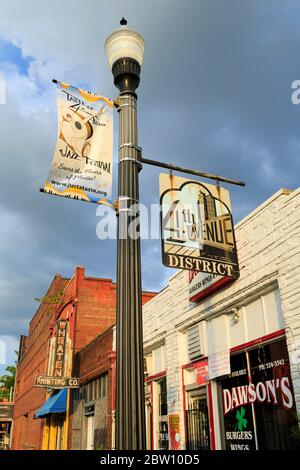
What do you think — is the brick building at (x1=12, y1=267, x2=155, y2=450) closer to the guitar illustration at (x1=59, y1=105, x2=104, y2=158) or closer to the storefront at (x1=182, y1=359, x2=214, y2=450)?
the storefront at (x1=182, y1=359, x2=214, y2=450)

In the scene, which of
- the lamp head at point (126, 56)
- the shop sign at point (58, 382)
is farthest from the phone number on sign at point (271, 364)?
the shop sign at point (58, 382)

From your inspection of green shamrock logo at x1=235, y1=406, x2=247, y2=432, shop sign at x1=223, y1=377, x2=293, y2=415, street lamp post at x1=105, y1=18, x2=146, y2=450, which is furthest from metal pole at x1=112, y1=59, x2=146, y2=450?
green shamrock logo at x1=235, y1=406, x2=247, y2=432

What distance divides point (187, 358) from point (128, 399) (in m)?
7.55

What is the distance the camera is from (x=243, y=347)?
916 cm

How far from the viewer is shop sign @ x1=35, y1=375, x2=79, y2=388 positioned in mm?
21844

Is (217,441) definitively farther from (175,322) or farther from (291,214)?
(291,214)

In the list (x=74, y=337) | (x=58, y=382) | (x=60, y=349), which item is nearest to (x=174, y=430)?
(x=58, y=382)

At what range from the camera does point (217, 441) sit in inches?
376

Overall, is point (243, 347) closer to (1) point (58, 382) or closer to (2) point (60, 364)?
(1) point (58, 382)

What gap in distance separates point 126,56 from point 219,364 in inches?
262

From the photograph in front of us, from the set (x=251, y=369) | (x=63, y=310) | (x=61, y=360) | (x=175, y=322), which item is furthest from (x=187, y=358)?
(x=63, y=310)

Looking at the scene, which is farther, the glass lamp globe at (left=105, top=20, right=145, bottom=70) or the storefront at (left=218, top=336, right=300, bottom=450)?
the storefront at (left=218, top=336, right=300, bottom=450)

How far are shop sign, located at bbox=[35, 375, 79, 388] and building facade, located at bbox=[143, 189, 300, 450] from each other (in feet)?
33.6

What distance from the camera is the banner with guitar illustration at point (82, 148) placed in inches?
221
